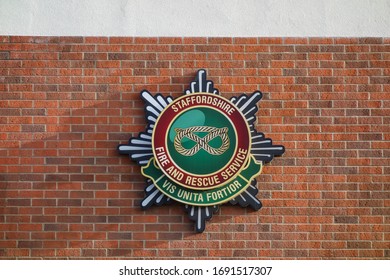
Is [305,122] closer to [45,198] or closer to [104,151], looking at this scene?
[104,151]

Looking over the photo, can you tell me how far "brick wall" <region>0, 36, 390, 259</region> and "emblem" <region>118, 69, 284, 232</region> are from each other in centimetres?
13

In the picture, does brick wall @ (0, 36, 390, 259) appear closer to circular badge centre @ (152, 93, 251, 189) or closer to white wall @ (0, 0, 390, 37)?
white wall @ (0, 0, 390, 37)

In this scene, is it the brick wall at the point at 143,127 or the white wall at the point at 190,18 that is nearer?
the brick wall at the point at 143,127

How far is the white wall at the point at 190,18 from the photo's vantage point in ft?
22.3

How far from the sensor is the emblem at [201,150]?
6363 mm

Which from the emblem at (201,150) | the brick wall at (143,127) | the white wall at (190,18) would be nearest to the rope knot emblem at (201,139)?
the emblem at (201,150)

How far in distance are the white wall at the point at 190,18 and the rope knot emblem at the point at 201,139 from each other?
1055mm

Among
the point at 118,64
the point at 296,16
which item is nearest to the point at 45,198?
the point at 118,64

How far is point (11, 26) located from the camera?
680cm

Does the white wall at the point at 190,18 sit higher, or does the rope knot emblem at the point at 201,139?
the white wall at the point at 190,18

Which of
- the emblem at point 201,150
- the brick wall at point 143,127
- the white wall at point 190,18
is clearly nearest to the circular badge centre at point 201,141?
the emblem at point 201,150

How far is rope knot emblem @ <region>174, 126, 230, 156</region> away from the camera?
6457mm

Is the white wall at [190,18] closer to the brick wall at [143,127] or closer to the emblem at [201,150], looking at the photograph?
the brick wall at [143,127]

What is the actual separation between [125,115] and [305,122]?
1.89m
